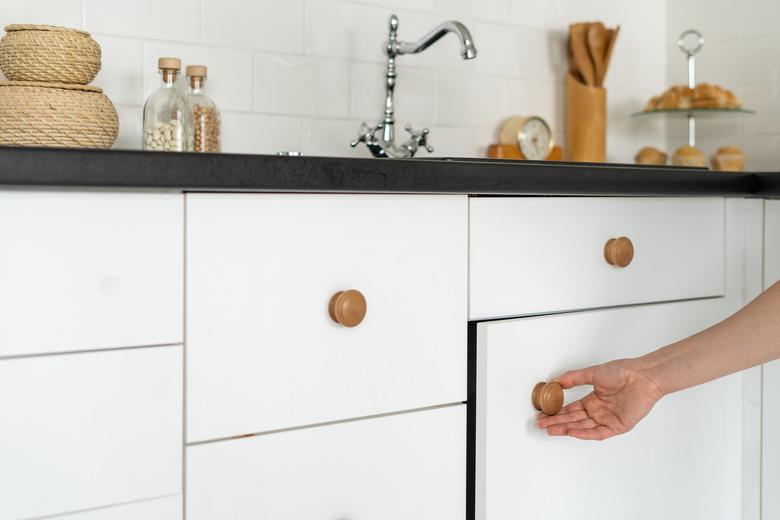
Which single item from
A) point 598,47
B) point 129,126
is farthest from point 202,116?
point 598,47

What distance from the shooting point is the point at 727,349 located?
3.66 feet

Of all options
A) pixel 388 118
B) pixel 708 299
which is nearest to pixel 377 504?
pixel 708 299

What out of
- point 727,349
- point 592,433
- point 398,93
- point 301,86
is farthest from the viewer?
point 398,93

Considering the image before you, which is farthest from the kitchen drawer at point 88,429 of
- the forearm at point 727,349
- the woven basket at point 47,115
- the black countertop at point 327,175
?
the forearm at point 727,349

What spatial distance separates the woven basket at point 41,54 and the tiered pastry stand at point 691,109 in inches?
57.0

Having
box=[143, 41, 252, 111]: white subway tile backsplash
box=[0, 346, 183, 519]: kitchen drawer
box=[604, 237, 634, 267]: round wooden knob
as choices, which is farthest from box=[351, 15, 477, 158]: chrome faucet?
box=[0, 346, 183, 519]: kitchen drawer

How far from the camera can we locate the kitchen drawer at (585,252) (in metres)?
1.18

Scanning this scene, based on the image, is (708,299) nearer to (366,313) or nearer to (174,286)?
(366,313)

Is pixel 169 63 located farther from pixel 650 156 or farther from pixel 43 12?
pixel 650 156

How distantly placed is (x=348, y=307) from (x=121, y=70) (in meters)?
0.77

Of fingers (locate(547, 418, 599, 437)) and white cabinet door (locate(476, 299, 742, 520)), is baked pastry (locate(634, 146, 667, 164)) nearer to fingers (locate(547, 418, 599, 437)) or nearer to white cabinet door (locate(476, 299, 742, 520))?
white cabinet door (locate(476, 299, 742, 520))

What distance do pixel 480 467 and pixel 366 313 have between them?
29 cm

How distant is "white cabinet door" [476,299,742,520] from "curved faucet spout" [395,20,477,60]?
0.57 meters

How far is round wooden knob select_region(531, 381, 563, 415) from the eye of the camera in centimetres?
121
